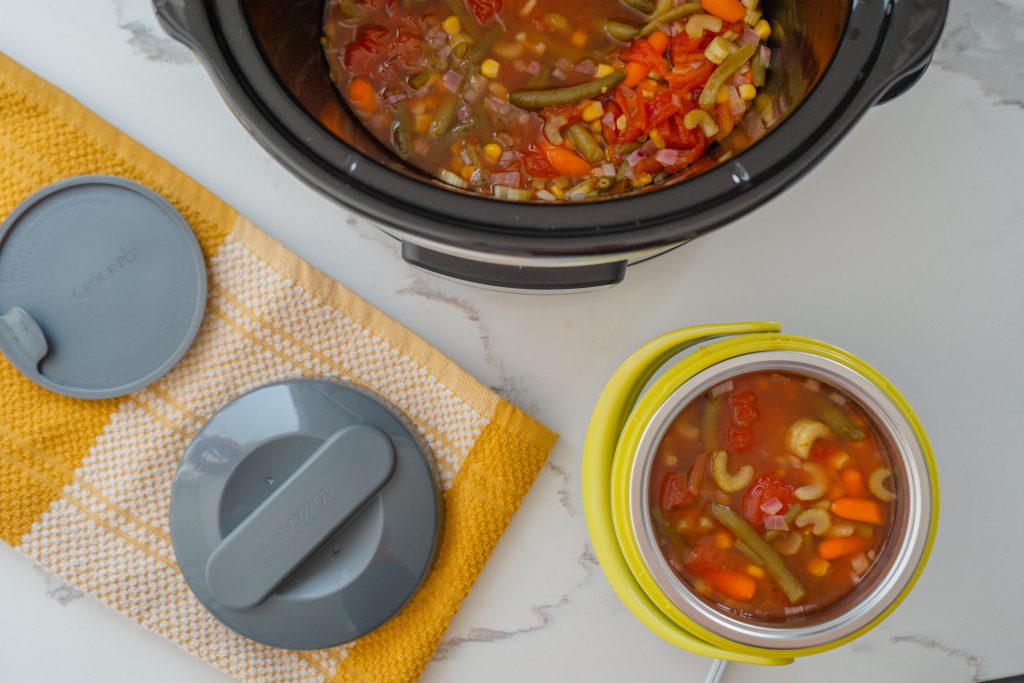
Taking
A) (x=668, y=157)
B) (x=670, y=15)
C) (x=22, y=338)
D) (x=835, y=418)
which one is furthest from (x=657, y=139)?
(x=22, y=338)

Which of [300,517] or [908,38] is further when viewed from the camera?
[300,517]

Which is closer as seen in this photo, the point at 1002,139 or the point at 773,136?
the point at 773,136

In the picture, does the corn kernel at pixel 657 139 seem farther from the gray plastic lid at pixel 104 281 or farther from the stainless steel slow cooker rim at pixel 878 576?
the gray plastic lid at pixel 104 281

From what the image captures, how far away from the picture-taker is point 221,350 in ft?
3.14

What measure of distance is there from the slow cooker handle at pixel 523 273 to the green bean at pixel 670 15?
0.81ft

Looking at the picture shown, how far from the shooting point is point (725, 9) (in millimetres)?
847

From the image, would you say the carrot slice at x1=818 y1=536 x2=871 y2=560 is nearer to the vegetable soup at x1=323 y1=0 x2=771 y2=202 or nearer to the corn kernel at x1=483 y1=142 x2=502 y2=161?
the vegetable soup at x1=323 y1=0 x2=771 y2=202

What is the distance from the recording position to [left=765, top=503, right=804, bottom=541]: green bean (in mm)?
832

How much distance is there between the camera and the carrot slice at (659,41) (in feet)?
2.83

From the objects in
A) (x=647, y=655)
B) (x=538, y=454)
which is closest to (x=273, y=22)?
(x=538, y=454)

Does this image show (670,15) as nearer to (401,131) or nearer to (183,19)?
(401,131)

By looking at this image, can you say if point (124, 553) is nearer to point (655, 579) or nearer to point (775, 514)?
point (655, 579)

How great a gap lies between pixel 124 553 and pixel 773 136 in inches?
32.3

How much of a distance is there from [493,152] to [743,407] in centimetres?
36
